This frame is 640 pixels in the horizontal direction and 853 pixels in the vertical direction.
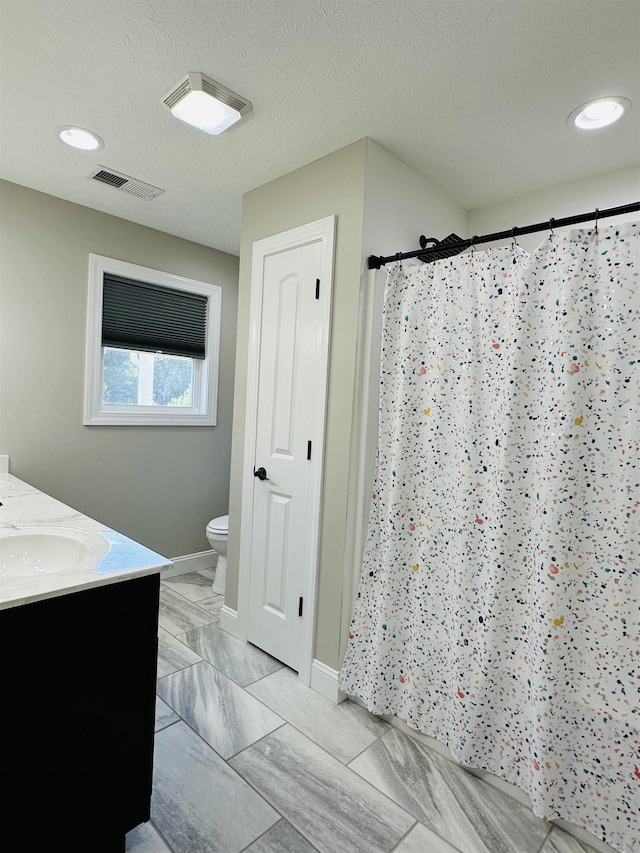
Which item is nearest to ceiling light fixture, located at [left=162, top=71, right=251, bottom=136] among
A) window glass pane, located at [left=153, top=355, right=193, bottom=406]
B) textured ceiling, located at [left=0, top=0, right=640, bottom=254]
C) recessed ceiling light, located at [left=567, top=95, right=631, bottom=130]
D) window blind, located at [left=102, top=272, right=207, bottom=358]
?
textured ceiling, located at [left=0, top=0, right=640, bottom=254]

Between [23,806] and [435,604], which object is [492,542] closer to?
[435,604]

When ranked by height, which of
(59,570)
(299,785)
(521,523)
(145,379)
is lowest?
(299,785)

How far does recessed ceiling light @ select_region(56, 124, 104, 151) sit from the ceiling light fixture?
50 centimetres

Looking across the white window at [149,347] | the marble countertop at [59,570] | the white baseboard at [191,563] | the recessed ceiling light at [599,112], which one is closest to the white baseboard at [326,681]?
the marble countertop at [59,570]

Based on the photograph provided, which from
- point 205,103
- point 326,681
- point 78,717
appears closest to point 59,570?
point 78,717

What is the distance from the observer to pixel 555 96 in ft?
5.66

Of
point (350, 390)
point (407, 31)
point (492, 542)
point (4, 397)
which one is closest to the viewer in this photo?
point (407, 31)

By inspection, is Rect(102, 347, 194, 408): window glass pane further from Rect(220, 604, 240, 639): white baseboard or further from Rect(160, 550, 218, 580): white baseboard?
Rect(220, 604, 240, 639): white baseboard

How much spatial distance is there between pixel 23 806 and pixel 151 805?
526 millimetres

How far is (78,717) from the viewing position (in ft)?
4.01

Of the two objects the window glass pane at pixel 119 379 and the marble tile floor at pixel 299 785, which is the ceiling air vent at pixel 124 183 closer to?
the window glass pane at pixel 119 379

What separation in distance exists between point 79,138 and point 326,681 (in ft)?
8.99

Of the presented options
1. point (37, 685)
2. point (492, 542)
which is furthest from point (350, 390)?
point (37, 685)

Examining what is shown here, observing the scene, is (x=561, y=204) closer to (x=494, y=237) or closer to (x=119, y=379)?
(x=494, y=237)
